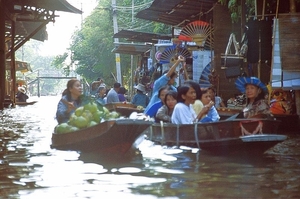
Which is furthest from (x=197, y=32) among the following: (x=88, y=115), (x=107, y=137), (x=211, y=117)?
(x=107, y=137)

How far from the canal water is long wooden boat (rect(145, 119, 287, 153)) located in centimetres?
15

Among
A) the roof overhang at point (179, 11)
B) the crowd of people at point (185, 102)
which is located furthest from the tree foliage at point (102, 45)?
the crowd of people at point (185, 102)

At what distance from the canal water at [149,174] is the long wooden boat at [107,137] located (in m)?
0.14

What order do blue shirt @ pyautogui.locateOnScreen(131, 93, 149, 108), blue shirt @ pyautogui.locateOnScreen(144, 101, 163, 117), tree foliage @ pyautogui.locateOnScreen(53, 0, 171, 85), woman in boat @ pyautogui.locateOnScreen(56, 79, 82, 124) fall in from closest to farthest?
woman in boat @ pyautogui.locateOnScreen(56, 79, 82, 124) → blue shirt @ pyautogui.locateOnScreen(144, 101, 163, 117) → blue shirt @ pyautogui.locateOnScreen(131, 93, 149, 108) → tree foliage @ pyautogui.locateOnScreen(53, 0, 171, 85)

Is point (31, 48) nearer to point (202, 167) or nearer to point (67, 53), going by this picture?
point (67, 53)

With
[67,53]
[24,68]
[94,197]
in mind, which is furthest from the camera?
Answer: [67,53]

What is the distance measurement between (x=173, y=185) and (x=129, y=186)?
443 millimetres

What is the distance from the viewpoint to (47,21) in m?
23.0

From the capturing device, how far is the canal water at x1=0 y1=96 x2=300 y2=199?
5352 mm

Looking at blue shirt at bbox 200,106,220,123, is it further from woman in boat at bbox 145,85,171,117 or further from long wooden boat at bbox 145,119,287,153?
woman in boat at bbox 145,85,171,117

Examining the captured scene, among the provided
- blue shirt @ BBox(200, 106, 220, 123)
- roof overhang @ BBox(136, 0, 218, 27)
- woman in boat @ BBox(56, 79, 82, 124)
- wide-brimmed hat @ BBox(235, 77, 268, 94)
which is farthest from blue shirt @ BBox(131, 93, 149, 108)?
wide-brimmed hat @ BBox(235, 77, 268, 94)

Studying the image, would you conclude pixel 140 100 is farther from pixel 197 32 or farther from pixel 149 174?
pixel 149 174

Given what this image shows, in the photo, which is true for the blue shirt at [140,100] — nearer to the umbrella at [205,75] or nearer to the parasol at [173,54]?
the umbrella at [205,75]

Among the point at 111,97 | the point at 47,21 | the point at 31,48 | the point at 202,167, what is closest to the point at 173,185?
the point at 202,167
